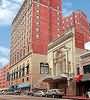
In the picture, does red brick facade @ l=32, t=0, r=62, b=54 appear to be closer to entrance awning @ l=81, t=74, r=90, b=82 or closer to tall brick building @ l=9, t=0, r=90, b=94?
tall brick building @ l=9, t=0, r=90, b=94

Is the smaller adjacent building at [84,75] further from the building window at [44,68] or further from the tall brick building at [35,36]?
the building window at [44,68]

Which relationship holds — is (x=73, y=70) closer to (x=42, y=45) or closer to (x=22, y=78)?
(x=42, y=45)

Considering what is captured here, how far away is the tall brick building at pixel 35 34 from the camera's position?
345ft

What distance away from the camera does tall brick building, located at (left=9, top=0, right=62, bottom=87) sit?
10519 cm

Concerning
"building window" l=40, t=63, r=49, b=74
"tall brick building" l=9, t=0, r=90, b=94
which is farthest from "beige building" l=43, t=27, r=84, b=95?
"tall brick building" l=9, t=0, r=90, b=94

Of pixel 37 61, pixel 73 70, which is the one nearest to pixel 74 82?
pixel 73 70

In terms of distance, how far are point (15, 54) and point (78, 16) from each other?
117 ft

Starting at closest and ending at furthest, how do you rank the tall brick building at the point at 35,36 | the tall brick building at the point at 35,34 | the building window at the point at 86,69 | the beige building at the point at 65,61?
the building window at the point at 86,69 < the beige building at the point at 65,61 < the tall brick building at the point at 35,36 < the tall brick building at the point at 35,34

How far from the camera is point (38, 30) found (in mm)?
109375

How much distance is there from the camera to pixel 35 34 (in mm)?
108312

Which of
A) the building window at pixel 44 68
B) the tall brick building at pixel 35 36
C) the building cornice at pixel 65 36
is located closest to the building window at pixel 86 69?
the building cornice at pixel 65 36

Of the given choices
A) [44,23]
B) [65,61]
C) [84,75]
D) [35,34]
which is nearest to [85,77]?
[84,75]

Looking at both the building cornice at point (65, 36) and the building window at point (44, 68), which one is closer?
the building cornice at point (65, 36)

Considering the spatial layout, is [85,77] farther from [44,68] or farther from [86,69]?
[44,68]
